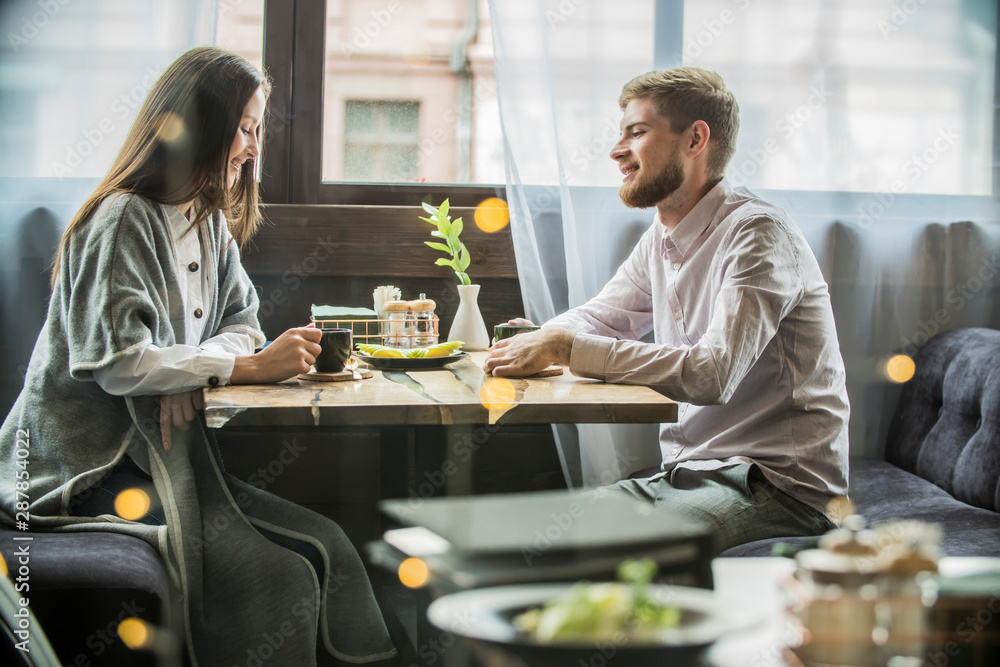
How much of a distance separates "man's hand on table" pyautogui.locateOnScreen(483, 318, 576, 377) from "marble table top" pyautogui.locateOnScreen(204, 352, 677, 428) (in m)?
0.06

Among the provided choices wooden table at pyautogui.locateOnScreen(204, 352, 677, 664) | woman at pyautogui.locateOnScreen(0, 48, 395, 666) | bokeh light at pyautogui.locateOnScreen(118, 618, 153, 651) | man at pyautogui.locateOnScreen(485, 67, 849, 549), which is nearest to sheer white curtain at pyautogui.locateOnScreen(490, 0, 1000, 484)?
man at pyautogui.locateOnScreen(485, 67, 849, 549)

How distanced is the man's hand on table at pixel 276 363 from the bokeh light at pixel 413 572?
1.84 ft

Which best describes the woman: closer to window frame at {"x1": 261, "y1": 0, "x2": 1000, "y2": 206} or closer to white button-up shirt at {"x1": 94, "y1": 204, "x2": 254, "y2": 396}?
white button-up shirt at {"x1": 94, "y1": 204, "x2": 254, "y2": 396}

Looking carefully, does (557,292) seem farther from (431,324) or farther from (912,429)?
(912,429)

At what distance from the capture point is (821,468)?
62.5 inches

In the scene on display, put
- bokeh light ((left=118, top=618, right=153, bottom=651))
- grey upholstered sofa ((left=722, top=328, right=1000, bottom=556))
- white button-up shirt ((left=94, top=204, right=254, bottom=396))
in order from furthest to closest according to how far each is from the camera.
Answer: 1. grey upholstered sofa ((left=722, top=328, right=1000, bottom=556))
2. white button-up shirt ((left=94, top=204, right=254, bottom=396))
3. bokeh light ((left=118, top=618, right=153, bottom=651))

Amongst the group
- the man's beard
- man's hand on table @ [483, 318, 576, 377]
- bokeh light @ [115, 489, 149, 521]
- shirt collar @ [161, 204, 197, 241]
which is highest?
the man's beard

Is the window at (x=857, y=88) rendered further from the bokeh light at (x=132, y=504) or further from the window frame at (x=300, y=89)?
the bokeh light at (x=132, y=504)

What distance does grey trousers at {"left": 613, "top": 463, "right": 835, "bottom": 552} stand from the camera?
147 cm

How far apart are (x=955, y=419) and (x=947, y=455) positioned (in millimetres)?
93

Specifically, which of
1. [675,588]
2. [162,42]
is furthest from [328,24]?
[675,588]

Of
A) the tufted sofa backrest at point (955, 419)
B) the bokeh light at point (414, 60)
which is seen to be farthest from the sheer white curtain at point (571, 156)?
the tufted sofa backrest at point (955, 419)

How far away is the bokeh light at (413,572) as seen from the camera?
0.73m

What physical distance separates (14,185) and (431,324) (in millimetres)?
1225
